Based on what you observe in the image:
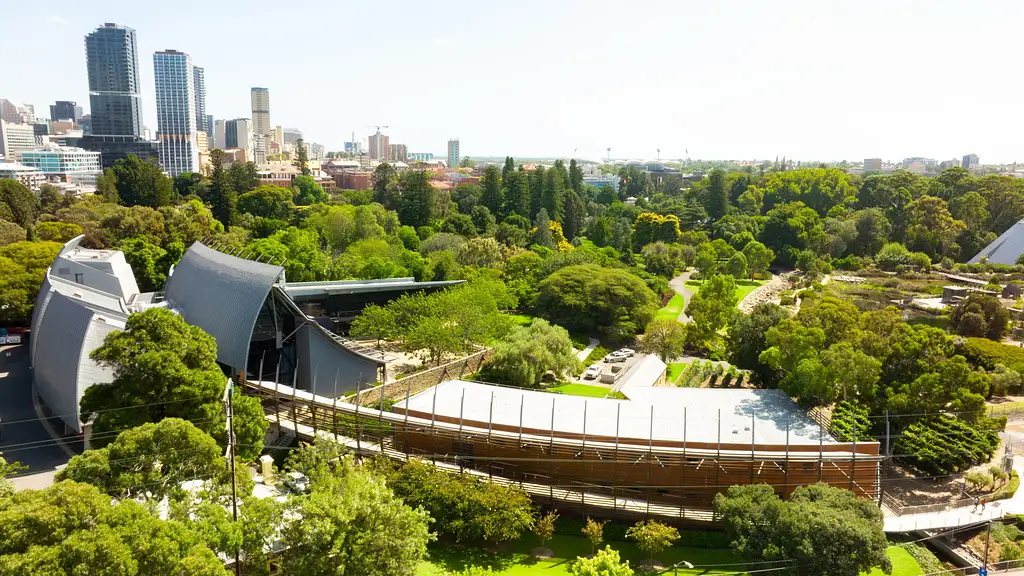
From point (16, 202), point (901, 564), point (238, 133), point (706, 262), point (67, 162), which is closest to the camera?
point (901, 564)

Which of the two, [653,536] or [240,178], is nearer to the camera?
[653,536]

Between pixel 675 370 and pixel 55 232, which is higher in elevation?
pixel 55 232

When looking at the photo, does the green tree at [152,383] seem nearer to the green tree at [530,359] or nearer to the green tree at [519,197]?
the green tree at [530,359]

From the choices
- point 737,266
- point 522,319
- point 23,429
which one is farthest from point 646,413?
point 737,266

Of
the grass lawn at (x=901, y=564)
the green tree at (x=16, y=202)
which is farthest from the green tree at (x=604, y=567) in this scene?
the green tree at (x=16, y=202)

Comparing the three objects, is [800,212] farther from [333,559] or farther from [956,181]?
[333,559]

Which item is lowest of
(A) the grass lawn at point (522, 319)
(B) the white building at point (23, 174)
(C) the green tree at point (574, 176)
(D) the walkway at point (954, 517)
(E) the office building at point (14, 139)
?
(D) the walkway at point (954, 517)

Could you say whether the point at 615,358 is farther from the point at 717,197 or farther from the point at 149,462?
the point at 717,197
